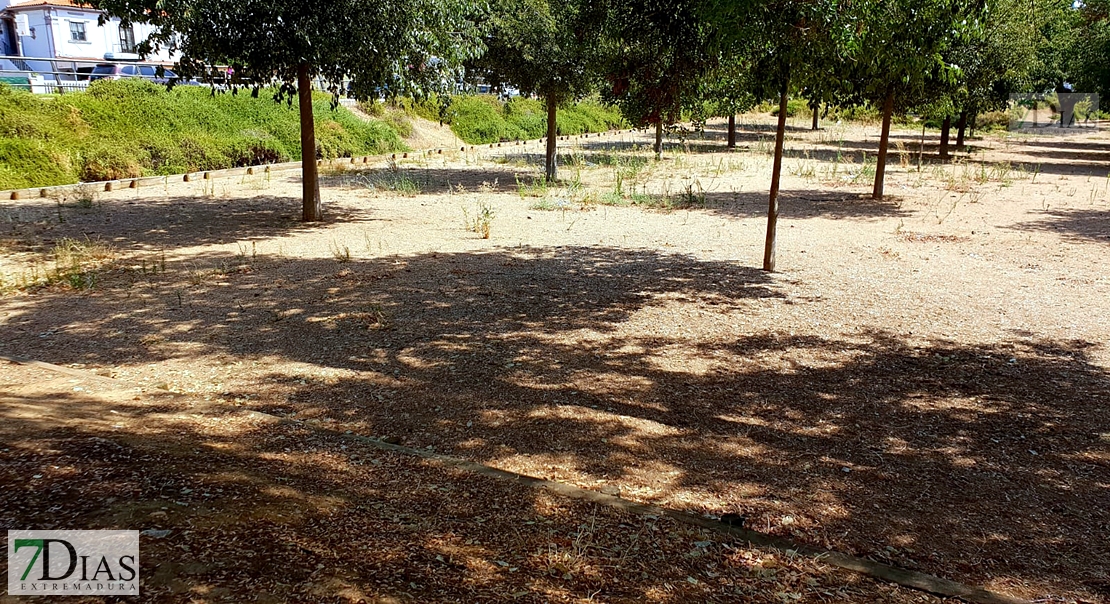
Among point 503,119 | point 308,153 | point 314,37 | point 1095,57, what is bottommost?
point 308,153

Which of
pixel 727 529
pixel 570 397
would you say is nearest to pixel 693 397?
pixel 570 397

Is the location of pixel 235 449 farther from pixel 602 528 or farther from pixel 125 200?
pixel 125 200

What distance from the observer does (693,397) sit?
5.93 meters

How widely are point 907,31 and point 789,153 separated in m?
21.6

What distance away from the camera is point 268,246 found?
37.6ft

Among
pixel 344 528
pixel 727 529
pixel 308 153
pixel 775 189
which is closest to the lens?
pixel 344 528

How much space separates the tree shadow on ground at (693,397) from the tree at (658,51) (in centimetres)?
284

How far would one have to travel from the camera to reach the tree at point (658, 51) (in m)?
9.58

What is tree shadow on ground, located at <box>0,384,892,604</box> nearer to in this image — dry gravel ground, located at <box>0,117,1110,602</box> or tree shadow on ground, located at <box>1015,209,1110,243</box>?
dry gravel ground, located at <box>0,117,1110,602</box>

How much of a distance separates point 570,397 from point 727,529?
2.17 metres

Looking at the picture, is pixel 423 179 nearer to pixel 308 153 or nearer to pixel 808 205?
pixel 308 153

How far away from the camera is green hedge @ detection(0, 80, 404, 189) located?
1742 centimetres

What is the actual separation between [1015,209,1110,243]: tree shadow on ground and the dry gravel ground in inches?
6.8

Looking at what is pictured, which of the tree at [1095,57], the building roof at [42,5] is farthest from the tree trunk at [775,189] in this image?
the building roof at [42,5]
